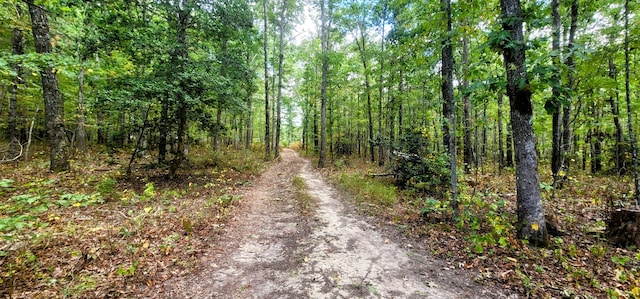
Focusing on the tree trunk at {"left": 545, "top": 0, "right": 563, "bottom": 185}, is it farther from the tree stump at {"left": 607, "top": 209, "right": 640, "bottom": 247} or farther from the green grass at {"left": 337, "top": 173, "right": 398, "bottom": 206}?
the green grass at {"left": 337, "top": 173, "right": 398, "bottom": 206}

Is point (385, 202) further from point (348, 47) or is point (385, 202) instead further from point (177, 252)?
point (348, 47)

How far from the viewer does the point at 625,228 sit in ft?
16.3

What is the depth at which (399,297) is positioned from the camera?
383cm

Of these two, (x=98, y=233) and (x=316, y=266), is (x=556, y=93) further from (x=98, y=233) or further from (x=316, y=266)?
(x=98, y=233)

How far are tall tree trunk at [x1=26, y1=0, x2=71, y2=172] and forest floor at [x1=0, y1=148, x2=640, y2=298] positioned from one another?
30.6 inches

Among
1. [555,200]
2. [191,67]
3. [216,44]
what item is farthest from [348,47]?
[555,200]

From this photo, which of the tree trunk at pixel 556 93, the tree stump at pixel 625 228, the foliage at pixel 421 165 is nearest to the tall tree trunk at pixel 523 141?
the tree trunk at pixel 556 93

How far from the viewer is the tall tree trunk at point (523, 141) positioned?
198 inches

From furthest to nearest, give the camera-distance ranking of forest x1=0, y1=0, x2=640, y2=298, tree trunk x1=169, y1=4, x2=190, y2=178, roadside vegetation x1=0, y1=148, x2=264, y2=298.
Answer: tree trunk x1=169, y1=4, x2=190, y2=178 → forest x1=0, y1=0, x2=640, y2=298 → roadside vegetation x1=0, y1=148, x2=264, y2=298

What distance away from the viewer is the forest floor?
12.8ft

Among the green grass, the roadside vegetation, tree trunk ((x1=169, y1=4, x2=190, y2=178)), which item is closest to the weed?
the roadside vegetation

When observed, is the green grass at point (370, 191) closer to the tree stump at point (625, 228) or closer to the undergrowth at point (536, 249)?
the undergrowth at point (536, 249)

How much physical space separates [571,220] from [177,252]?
8879mm

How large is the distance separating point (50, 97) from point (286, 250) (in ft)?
30.7
